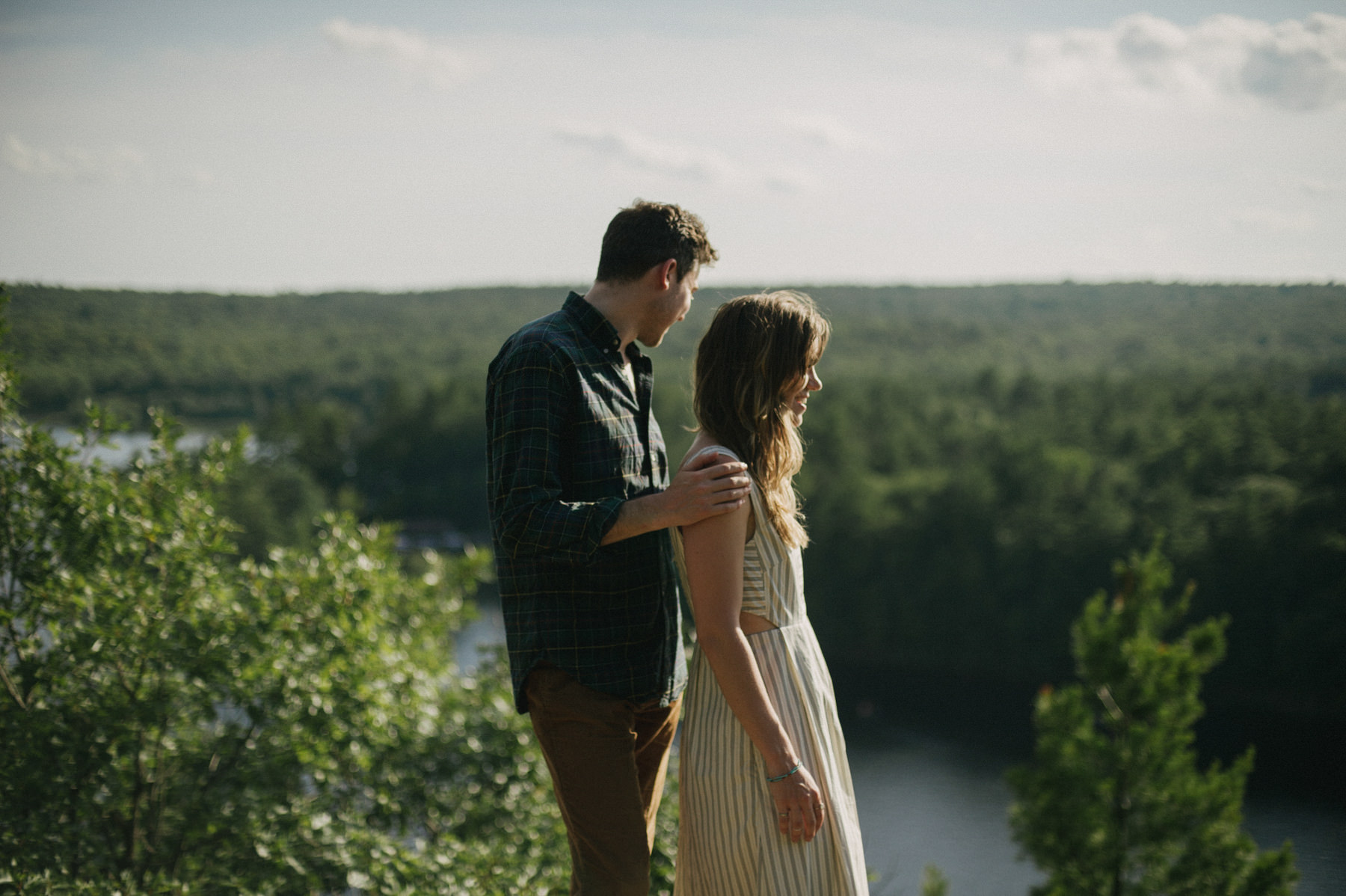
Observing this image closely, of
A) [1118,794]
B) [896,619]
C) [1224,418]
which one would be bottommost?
[896,619]

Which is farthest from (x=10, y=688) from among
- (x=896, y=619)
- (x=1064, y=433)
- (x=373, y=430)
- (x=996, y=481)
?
(x=373, y=430)

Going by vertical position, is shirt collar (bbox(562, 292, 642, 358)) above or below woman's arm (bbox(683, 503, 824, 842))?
above

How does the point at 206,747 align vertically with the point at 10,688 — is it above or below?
below

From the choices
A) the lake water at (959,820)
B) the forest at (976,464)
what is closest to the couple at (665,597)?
the forest at (976,464)

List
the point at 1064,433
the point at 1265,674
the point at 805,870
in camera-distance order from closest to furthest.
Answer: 1. the point at 805,870
2. the point at 1265,674
3. the point at 1064,433

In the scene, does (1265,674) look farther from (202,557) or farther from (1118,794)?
(202,557)

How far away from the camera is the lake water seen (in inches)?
692

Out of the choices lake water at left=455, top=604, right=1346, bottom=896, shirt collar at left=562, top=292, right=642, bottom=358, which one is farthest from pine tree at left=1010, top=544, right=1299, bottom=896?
shirt collar at left=562, top=292, right=642, bottom=358

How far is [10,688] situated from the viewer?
3.28 metres

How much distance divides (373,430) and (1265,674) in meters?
41.3

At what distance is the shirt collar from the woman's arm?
465mm

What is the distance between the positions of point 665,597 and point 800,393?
524 mm

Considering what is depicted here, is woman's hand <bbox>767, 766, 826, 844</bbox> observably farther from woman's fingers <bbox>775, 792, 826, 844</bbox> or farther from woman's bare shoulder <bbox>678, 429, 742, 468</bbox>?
woman's bare shoulder <bbox>678, 429, 742, 468</bbox>

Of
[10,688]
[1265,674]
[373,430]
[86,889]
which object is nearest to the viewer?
[86,889]
